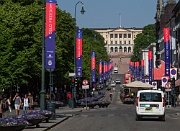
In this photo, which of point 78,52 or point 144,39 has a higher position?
point 144,39

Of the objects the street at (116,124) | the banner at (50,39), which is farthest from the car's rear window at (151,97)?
the banner at (50,39)

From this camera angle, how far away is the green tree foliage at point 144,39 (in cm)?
18362

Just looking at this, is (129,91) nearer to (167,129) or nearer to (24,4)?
(24,4)

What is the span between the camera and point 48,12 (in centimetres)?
3497

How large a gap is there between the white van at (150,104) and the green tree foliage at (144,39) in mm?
145999

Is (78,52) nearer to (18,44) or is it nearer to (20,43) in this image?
(20,43)

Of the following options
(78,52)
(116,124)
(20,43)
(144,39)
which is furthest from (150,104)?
(144,39)

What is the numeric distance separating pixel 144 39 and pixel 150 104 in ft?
509

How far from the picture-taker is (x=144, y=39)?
7446 inches

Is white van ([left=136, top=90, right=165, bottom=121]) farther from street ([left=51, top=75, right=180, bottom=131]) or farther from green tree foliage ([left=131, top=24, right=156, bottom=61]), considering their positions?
green tree foliage ([left=131, top=24, right=156, bottom=61])

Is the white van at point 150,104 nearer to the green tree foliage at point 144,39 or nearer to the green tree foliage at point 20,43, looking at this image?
the green tree foliage at point 20,43

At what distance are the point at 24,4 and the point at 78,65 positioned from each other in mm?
11873

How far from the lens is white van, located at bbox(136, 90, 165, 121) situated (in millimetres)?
34906

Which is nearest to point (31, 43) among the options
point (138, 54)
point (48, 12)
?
point (48, 12)
